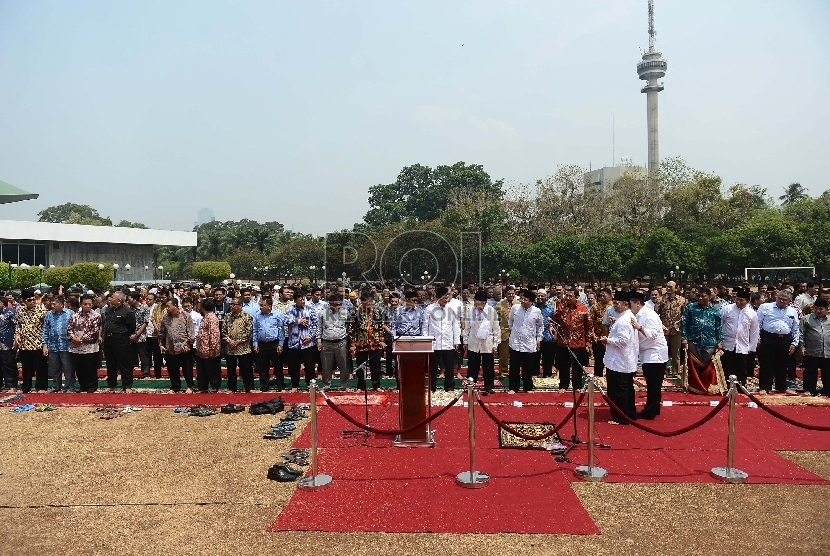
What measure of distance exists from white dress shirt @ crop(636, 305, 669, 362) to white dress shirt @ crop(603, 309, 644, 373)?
6.3 inches

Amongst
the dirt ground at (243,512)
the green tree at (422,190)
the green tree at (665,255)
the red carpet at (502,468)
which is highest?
the green tree at (422,190)

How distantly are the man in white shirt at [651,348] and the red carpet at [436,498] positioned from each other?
2083 mm

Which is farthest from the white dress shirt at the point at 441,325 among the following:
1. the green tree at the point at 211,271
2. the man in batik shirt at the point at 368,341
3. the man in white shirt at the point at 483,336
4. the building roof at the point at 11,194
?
the green tree at the point at 211,271

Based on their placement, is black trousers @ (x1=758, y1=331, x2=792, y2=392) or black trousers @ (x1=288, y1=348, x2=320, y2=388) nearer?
black trousers @ (x1=758, y1=331, x2=792, y2=392)

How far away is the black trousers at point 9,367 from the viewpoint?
991 centimetres

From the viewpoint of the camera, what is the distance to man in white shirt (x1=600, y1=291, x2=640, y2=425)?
705cm

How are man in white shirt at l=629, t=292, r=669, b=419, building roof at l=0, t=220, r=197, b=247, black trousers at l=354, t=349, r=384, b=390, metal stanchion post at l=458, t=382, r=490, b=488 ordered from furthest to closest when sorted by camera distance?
building roof at l=0, t=220, r=197, b=247 < black trousers at l=354, t=349, r=384, b=390 < man in white shirt at l=629, t=292, r=669, b=419 < metal stanchion post at l=458, t=382, r=490, b=488

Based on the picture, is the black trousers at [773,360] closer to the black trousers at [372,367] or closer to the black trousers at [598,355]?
the black trousers at [598,355]

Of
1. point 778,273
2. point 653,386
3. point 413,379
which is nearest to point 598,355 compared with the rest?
point 653,386

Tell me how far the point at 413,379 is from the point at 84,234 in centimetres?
4719

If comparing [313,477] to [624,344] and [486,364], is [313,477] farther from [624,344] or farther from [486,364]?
[486,364]

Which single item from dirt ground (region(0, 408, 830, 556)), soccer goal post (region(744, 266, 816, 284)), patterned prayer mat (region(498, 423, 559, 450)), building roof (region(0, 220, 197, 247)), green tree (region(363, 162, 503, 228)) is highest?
green tree (region(363, 162, 503, 228))

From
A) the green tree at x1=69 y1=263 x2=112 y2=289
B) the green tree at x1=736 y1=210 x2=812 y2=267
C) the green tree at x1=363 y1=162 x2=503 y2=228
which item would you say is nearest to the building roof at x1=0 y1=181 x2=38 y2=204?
the green tree at x1=69 y1=263 x2=112 y2=289

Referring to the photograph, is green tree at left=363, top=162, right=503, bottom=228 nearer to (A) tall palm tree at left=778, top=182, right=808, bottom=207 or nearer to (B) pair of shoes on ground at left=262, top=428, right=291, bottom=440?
(A) tall palm tree at left=778, top=182, right=808, bottom=207
